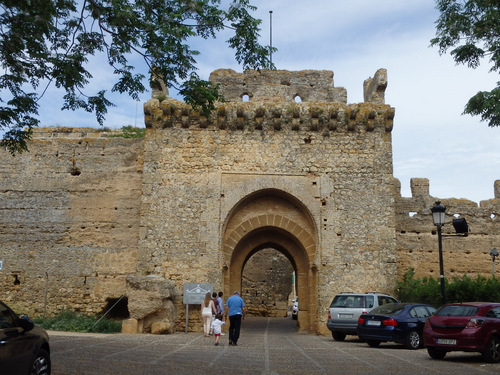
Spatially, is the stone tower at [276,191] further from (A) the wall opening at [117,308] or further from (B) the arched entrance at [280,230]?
(A) the wall opening at [117,308]

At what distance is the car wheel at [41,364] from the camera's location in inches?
236

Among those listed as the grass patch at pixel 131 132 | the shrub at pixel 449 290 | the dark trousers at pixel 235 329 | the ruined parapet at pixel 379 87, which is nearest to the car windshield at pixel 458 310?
the shrub at pixel 449 290

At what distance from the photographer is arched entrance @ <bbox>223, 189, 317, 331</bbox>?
17.3 metres

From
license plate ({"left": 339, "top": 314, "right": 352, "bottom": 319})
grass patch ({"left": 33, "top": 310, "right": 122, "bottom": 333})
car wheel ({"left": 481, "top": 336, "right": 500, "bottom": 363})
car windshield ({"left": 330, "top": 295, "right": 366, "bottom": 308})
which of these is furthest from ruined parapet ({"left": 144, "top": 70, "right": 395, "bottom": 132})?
car wheel ({"left": 481, "top": 336, "right": 500, "bottom": 363})

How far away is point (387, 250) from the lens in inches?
661

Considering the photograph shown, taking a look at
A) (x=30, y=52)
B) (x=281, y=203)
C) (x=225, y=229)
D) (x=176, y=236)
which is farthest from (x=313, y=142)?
(x=30, y=52)

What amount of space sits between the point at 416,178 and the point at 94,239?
11905 mm

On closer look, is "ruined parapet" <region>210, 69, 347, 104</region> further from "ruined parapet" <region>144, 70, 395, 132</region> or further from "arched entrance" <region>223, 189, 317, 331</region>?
"arched entrance" <region>223, 189, 317, 331</region>

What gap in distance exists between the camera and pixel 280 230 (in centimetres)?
1820

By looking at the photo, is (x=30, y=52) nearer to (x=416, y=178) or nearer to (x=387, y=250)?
(x=387, y=250)

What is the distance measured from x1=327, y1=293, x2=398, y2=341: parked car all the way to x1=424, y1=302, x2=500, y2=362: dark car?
12.5 feet

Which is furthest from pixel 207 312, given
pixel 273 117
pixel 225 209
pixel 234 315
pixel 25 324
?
pixel 25 324

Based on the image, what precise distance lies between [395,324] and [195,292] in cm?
634

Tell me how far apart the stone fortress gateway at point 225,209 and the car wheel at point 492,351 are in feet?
22.3
